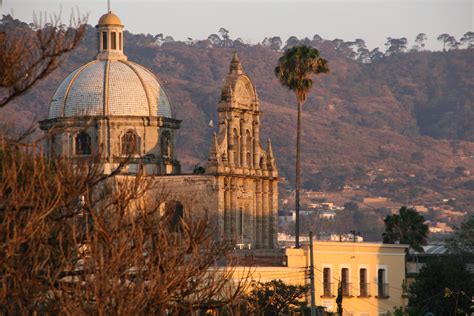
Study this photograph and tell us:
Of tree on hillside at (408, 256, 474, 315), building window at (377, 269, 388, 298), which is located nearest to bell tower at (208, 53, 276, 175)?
building window at (377, 269, 388, 298)

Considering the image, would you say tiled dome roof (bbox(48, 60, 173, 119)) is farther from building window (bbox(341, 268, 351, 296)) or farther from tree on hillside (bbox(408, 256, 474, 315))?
tree on hillside (bbox(408, 256, 474, 315))

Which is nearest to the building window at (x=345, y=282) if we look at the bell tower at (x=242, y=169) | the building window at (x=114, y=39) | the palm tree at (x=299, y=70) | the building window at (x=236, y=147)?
the bell tower at (x=242, y=169)

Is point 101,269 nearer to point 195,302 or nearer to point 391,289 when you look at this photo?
point 195,302

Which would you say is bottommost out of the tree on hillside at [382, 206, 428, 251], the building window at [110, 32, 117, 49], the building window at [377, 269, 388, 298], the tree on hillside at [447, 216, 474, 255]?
the building window at [377, 269, 388, 298]

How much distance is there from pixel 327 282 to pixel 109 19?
106 feet

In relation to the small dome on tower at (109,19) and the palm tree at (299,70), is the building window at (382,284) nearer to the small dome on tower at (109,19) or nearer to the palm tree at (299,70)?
the palm tree at (299,70)

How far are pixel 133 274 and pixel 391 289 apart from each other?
60.3 meters

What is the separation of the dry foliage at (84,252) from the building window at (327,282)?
52255 mm

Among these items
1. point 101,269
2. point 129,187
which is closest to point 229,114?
point 129,187

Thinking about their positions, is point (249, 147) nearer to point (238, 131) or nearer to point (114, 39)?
point (238, 131)

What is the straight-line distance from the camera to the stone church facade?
→ 4486 inches

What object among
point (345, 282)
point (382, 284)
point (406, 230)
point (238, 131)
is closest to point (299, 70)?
point (238, 131)

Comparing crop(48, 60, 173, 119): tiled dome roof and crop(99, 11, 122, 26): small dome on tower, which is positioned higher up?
crop(99, 11, 122, 26): small dome on tower

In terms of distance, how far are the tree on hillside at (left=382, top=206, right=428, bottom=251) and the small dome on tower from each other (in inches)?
925
